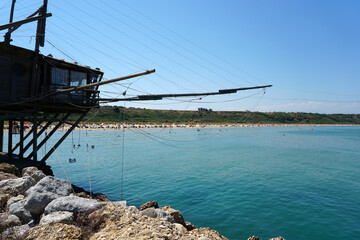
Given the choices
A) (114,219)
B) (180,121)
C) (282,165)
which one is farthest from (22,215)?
(180,121)

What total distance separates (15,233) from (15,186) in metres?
4.59

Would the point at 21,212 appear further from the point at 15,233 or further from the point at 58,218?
the point at 58,218

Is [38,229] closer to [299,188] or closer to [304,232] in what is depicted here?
[304,232]

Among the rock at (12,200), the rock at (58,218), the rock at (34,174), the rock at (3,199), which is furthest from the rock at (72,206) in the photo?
the rock at (34,174)

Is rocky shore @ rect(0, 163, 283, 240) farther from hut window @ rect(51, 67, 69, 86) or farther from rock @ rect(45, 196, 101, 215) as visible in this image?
hut window @ rect(51, 67, 69, 86)

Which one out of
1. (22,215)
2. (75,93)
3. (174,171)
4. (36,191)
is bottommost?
(174,171)

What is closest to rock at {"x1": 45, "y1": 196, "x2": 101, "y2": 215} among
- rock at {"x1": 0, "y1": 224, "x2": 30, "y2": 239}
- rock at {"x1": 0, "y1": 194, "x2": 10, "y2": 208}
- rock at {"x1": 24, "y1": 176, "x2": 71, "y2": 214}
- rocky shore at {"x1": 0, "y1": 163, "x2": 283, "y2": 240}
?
rocky shore at {"x1": 0, "y1": 163, "x2": 283, "y2": 240}

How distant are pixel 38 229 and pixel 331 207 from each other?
19383 mm

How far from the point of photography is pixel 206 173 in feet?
95.1

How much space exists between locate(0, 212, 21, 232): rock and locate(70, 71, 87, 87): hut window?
12.9 m

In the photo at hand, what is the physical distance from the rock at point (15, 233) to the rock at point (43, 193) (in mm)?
1461

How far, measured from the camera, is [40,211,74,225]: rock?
24.4 feet

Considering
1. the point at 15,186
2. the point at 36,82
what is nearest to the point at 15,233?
the point at 15,186

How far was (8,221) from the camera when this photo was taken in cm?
787
